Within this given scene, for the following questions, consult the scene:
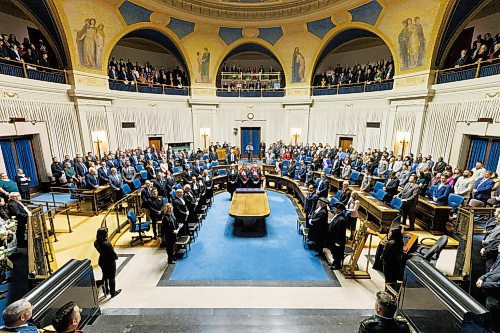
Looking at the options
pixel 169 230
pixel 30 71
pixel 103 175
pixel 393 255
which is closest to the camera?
pixel 393 255

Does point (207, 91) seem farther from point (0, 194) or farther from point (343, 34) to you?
point (0, 194)

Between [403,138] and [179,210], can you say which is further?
[403,138]

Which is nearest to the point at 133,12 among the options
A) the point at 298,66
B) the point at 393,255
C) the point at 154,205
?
the point at 298,66

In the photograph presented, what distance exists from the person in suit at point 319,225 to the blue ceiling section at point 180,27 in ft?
53.0

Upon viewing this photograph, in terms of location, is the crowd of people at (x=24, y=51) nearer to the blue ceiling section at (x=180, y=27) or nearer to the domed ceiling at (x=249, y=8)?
the domed ceiling at (x=249, y=8)

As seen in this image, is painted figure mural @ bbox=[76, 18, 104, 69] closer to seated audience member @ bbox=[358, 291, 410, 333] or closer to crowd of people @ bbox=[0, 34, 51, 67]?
crowd of people @ bbox=[0, 34, 51, 67]

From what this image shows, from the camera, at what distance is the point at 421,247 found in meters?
4.59

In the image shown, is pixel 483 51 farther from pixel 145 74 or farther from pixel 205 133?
pixel 145 74

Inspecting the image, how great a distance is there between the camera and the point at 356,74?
56.9ft

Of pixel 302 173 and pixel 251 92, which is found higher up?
pixel 251 92

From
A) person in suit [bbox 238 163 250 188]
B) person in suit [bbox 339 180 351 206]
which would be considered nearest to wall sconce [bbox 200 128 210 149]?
person in suit [bbox 238 163 250 188]

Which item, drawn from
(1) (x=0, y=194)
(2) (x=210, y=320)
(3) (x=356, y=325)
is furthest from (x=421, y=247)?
(1) (x=0, y=194)

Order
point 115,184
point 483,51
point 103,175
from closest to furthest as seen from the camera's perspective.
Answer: point 115,184, point 103,175, point 483,51

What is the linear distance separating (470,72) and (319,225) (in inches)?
426
